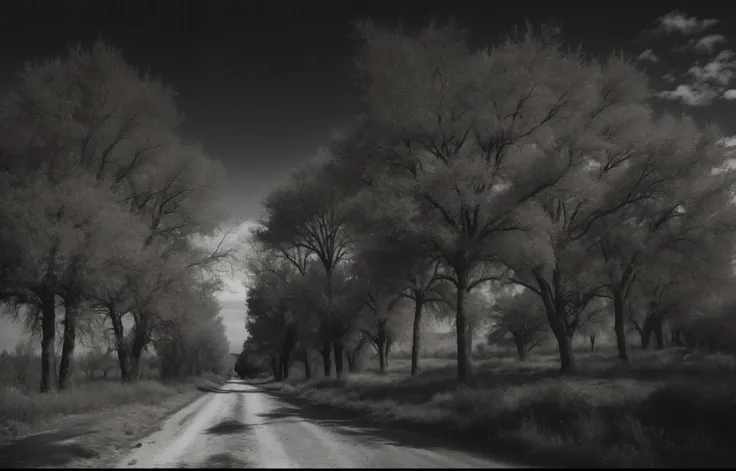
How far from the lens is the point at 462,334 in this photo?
1881 cm

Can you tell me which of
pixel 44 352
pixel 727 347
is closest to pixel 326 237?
pixel 44 352

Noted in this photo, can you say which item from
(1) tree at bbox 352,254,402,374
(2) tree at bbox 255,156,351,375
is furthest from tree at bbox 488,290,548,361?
(2) tree at bbox 255,156,351,375

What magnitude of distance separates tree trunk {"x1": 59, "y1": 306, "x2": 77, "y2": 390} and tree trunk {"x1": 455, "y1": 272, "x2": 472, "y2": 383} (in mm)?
15151

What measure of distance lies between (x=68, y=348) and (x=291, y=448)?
14.7 m

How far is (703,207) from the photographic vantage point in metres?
24.0

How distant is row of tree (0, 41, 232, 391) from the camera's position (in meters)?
17.2

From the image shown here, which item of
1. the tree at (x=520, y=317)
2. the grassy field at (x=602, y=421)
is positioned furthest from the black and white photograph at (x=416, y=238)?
the tree at (x=520, y=317)

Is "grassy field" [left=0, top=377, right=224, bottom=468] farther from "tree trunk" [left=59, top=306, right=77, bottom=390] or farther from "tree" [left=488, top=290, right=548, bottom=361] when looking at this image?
"tree" [left=488, top=290, right=548, bottom=361]

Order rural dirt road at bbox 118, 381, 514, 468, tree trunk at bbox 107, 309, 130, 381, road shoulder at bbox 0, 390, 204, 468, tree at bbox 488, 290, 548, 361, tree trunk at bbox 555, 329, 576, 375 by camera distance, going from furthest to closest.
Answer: tree at bbox 488, 290, 548, 361 → tree trunk at bbox 107, 309, 130, 381 → tree trunk at bbox 555, 329, 576, 375 → road shoulder at bbox 0, 390, 204, 468 → rural dirt road at bbox 118, 381, 514, 468

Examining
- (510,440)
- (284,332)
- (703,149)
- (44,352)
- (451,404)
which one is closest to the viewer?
(510,440)

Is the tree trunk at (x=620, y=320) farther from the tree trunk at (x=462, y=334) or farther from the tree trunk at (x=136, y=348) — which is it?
the tree trunk at (x=136, y=348)

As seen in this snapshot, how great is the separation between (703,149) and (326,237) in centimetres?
2104

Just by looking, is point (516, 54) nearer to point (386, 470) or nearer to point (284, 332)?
point (386, 470)

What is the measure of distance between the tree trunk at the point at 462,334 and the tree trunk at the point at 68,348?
1515cm
